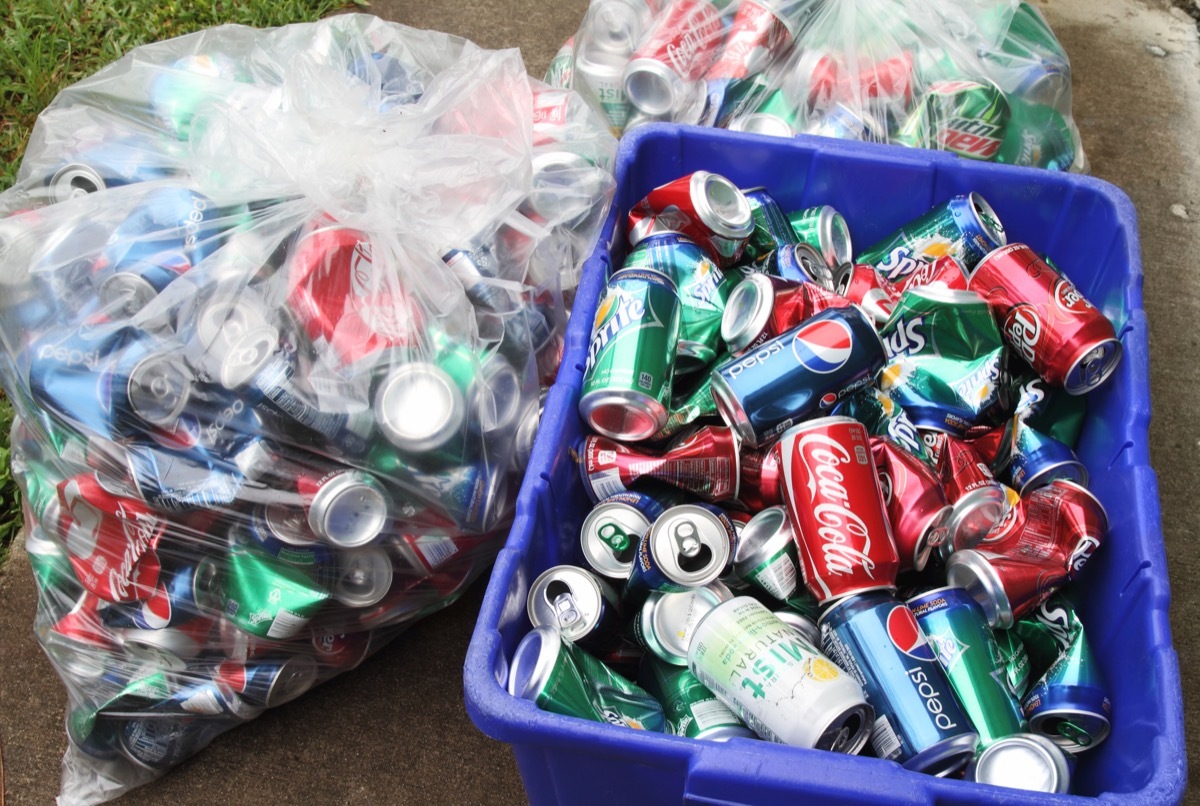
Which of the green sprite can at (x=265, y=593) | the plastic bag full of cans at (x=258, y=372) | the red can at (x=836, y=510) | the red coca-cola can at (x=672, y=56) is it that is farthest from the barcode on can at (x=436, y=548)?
the red coca-cola can at (x=672, y=56)

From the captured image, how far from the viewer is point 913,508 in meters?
1.12

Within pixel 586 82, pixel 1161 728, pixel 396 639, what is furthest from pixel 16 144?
pixel 1161 728

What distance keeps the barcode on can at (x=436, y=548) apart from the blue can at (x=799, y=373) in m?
0.41

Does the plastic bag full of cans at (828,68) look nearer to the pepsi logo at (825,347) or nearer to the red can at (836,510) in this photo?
the pepsi logo at (825,347)

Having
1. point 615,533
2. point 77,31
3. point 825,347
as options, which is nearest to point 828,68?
point 825,347

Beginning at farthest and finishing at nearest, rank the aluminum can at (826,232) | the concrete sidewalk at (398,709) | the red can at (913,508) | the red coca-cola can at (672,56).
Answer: the red coca-cola can at (672,56)
the aluminum can at (826,232)
the concrete sidewalk at (398,709)
the red can at (913,508)

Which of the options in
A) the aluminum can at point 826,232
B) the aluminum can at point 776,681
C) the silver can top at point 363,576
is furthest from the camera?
the aluminum can at point 826,232

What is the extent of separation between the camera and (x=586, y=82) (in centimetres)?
174

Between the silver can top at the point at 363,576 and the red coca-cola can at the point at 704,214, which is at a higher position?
the red coca-cola can at the point at 704,214

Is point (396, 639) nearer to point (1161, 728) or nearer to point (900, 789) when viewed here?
point (900, 789)

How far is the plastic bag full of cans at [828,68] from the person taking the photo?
1.66m

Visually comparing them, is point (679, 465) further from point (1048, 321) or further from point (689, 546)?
point (1048, 321)

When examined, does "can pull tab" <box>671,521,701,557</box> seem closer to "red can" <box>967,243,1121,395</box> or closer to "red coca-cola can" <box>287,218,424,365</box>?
"red coca-cola can" <box>287,218,424,365</box>

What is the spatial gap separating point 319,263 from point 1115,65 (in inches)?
83.2
